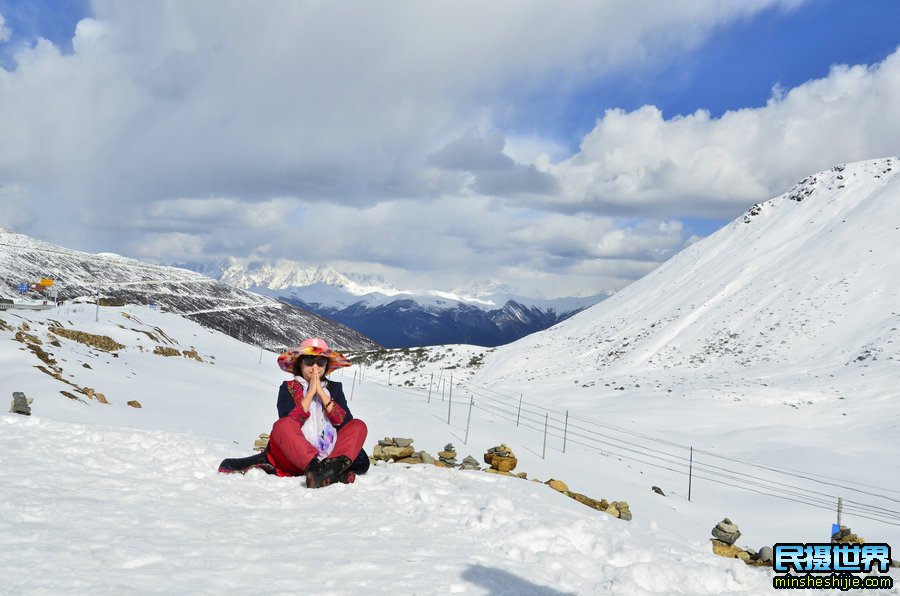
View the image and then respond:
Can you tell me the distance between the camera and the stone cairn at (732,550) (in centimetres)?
878

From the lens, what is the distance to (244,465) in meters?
8.98

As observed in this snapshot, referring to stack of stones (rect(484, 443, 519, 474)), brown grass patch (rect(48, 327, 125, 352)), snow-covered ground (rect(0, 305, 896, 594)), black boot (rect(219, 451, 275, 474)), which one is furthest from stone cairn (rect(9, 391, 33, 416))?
brown grass patch (rect(48, 327, 125, 352))

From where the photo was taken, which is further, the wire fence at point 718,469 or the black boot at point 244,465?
the wire fence at point 718,469

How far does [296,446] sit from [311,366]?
4.46 feet

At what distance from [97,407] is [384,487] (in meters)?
11.4

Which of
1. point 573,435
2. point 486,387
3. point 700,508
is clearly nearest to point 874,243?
point 486,387

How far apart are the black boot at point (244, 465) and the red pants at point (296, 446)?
0.16 metres

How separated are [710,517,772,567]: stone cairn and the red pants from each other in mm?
6166

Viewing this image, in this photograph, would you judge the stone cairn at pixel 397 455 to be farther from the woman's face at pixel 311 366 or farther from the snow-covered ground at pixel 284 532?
the woman's face at pixel 311 366

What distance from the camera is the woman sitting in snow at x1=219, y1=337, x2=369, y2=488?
8.84 metres

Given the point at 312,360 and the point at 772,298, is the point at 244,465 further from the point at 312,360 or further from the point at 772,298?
the point at 772,298

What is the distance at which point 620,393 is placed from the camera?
52.6 meters

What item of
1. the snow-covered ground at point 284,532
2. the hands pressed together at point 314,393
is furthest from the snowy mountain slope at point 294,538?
the hands pressed together at point 314,393

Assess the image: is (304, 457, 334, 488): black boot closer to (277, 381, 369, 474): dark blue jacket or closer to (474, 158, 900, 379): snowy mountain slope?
(277, 381, 369, 474): dark blue jacket
